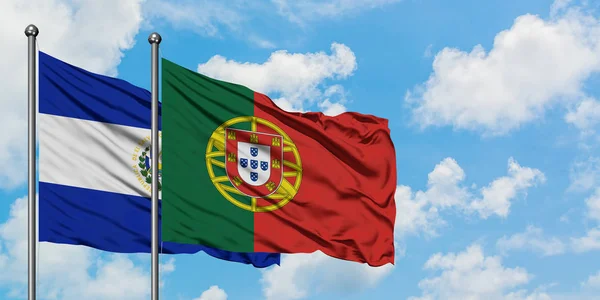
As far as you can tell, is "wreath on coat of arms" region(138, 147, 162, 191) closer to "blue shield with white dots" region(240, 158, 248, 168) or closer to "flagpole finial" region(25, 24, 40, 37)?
"blue shield with white dots" region(240, 158, 248, 168)

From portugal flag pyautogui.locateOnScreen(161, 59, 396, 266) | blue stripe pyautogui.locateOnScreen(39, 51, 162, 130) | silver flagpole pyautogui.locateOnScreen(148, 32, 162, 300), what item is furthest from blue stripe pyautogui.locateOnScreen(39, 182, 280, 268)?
silver flagpole pyautogui.locateOnScreen(148, 32, 162, 300)

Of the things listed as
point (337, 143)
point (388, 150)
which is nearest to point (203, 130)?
point (337, 143)

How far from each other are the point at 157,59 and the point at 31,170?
110 inches

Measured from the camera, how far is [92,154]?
59.2 ft

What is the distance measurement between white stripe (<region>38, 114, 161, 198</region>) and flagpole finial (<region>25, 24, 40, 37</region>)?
5.03 feet

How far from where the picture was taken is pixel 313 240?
64.2 ft

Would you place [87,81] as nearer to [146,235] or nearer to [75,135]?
[75,135]

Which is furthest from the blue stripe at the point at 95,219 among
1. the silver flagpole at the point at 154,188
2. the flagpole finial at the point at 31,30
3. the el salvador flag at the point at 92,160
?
the flagpole finial at the point at 31,30

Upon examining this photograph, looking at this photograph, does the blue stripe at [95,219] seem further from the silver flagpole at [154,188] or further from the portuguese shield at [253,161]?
the silver flagpole at [154,188]

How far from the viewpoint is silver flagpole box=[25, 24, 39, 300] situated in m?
15.7

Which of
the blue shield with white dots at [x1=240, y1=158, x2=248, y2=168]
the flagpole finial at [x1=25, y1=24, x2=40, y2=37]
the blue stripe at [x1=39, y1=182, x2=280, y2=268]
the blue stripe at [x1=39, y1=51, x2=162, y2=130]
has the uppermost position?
the flagpole finial at [x1=25, y1=24, x2=40, y2=37]

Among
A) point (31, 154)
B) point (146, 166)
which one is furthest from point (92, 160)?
point (31, 154)

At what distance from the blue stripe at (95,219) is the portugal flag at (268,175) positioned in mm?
1205

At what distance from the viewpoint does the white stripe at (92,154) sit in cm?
1753
